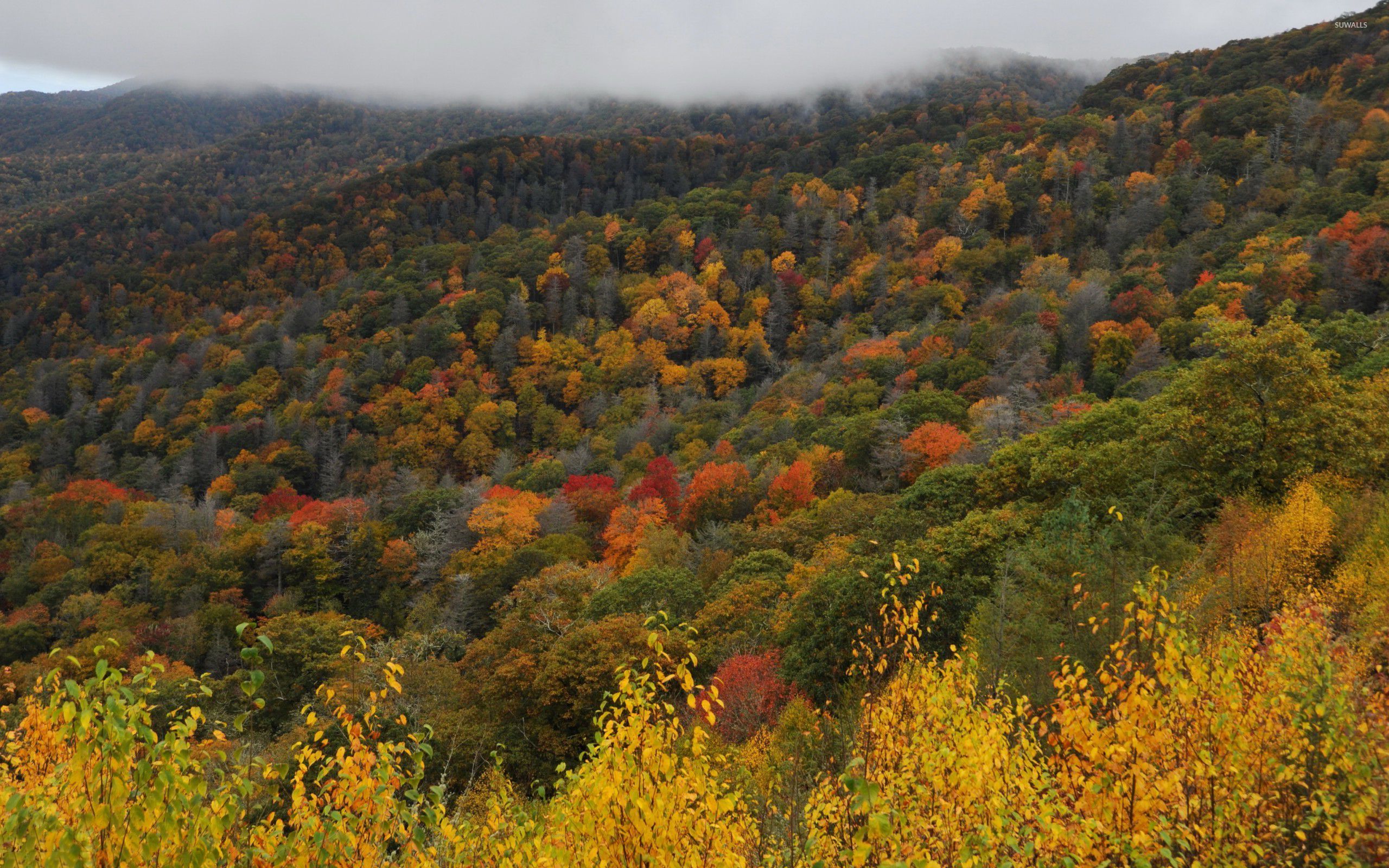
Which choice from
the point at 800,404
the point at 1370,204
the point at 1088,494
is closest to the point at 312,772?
the point at 1088,494

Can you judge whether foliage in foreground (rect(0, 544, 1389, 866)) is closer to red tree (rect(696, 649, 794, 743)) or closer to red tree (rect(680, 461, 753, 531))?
red tree (rect(696, 649, 794, 743))

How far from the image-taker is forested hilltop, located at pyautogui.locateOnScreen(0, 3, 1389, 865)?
6.23 meters

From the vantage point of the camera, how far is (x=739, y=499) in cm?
4659

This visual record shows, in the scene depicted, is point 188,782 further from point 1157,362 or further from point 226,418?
point 226,418

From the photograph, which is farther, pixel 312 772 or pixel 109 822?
pixel 312 772

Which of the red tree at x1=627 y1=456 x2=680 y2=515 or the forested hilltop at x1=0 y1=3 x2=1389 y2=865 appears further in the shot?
the red tree at x1=627 y1=456 x2=680 y2=515

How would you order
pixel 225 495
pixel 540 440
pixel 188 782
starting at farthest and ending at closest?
pixel 540 440 → pixel 225 495 → pixel 188 782

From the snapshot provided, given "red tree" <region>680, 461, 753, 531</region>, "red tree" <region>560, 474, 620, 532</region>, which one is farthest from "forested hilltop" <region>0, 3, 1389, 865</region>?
"red tree" <region>560, 474, 620, 532</region>

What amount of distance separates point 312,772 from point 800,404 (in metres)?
51.1

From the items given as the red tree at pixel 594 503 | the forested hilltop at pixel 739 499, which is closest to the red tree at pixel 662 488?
the forested hilltop at pixel 739 499

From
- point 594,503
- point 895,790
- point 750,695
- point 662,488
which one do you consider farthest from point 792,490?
point 895,790

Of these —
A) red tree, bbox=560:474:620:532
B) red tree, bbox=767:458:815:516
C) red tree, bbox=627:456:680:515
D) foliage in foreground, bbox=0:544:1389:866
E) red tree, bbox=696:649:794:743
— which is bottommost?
red tree, bbox=560:474:620:532

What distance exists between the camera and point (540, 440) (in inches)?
3236

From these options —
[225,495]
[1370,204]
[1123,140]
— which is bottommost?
[225,495]
